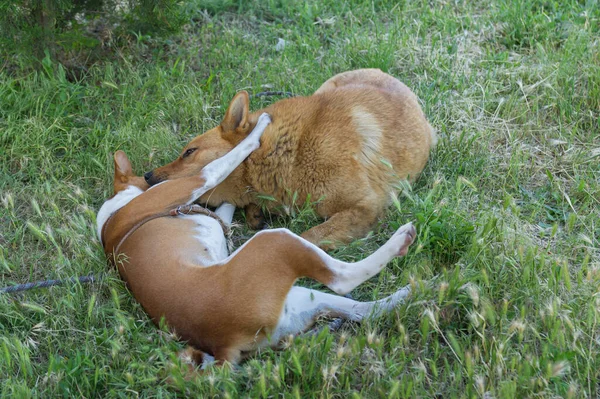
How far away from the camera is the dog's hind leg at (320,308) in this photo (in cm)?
326

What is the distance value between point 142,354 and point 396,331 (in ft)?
4.23

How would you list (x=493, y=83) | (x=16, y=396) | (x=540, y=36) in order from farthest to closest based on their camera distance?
(x=540, y=36)
(x=493, y=83)
(x=16, y=396)

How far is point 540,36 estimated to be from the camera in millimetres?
5613

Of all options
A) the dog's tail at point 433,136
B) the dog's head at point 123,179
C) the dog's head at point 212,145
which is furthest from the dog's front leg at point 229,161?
the dog's tail at point 433,136

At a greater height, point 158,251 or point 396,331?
point 158,251

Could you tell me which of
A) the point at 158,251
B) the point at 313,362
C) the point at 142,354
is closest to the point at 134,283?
the point at 158,251

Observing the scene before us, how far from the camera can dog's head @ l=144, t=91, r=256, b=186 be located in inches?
169

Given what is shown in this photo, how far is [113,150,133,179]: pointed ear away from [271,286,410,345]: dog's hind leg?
5.55ft

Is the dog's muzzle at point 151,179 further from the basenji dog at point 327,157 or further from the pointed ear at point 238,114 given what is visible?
the pointed ear at point 238,114

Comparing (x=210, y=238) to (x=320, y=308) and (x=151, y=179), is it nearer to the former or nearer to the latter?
(x=151, y=179)

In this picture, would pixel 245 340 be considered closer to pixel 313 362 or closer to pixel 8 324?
pixel 313 362

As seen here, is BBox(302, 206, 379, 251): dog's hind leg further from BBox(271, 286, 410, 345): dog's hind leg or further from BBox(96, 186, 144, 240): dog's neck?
BBox(96, 186, 144, 240): dog's neck

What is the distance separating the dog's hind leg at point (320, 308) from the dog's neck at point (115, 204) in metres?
1.45

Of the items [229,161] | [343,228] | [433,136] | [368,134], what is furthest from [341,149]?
[433,136]
